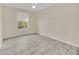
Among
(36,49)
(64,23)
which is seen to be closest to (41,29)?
(64,23)

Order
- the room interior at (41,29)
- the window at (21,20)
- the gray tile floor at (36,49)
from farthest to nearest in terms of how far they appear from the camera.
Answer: the window at (21,20) < the room interior at (41,29) < the gray tile floor at (36,49)

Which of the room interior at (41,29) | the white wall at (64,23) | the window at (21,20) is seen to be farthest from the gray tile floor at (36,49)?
the window at (21,20)

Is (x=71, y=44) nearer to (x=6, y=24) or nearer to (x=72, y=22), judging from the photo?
(x=72, y=22)

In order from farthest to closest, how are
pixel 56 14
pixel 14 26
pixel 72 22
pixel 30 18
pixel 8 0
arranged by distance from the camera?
pixel 30 18 → pixel 14 26 → pixel 56 14 → pixel 72 22 → pixel 8 0

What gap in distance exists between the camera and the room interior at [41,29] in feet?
6.96

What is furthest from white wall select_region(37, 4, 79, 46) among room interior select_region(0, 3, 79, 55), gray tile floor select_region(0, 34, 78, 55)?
gray tile floor select_region(0, 34, 78, 55)

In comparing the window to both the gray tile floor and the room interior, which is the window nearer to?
the room interior

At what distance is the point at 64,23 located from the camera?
2875mm

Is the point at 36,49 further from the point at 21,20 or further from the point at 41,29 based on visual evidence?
the point at 41,29

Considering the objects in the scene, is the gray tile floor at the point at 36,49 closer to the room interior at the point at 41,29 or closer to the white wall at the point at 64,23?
the room interior at the point at 41,29

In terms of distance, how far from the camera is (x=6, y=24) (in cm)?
353

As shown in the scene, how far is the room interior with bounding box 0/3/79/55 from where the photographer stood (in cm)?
212
